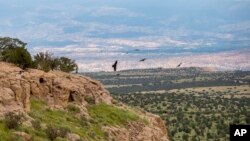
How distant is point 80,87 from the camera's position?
3384 cm

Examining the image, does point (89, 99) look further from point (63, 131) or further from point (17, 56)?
point (63, 131)

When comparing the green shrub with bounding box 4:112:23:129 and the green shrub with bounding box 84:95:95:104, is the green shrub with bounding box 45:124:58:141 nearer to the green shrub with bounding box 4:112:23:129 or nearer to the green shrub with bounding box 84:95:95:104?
the green shrub with bounding box 4:112:23:129

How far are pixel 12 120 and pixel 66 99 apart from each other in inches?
331

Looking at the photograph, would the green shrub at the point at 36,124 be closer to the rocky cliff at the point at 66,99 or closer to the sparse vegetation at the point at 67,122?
the sparse vegetation at the point at 67,122

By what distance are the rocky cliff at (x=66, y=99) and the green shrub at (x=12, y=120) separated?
0.30m

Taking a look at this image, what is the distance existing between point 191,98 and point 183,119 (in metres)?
37.4

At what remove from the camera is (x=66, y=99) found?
3127 centimetres

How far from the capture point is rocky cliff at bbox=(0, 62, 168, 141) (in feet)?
85.7

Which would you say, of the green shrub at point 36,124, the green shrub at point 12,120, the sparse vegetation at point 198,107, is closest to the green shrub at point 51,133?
the green shrub at point 36,124

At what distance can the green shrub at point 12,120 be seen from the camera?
22.9 meters

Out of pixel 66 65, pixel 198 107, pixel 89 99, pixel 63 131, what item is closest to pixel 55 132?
pixel 63 131

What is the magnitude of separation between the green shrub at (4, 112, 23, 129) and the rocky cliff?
30 cm

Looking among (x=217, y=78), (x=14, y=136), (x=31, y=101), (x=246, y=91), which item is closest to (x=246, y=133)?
(x=14, y=136)

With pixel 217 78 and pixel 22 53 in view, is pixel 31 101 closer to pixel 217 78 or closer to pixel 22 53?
pixel 22 53
